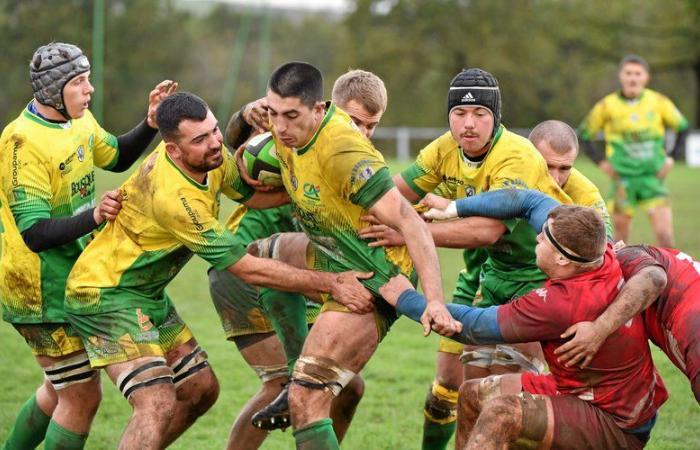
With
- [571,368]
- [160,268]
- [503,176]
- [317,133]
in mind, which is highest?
[317,133]

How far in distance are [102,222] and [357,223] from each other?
4.37 feet

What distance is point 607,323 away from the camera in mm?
4766

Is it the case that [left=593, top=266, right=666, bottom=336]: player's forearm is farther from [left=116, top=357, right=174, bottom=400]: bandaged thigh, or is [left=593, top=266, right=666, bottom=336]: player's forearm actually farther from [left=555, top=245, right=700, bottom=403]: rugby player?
[left=116, top=357, right=174, bottom=400]: bandaged thigh

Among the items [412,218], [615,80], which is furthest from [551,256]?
[615,80]

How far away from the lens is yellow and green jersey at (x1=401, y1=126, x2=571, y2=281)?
5621 mm

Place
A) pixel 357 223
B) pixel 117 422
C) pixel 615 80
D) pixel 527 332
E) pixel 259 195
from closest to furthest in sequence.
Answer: pixel 527 332 → pixel 357 223 → pixel 259 195 → pixel 117 422 → pixel 615 80

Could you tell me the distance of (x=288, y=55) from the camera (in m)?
60.6

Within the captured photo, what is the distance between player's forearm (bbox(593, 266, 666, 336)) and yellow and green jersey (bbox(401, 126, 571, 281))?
2.67 ft

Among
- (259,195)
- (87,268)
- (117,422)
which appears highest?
(259,195)

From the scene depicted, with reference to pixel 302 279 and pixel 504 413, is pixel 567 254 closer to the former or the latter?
pixel 504 413

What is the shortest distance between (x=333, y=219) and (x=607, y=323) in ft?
4.59

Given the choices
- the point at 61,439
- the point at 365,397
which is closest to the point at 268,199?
the point at 61,439

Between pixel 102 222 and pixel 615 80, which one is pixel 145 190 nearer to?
pixel 102 222

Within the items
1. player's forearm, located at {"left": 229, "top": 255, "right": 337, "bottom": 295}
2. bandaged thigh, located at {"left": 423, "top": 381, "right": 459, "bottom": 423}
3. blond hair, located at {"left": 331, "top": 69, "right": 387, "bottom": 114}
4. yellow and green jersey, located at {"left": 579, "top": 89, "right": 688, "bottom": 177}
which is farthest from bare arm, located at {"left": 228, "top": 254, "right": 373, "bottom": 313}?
yellow and green jersey, located at {"left": 579, "top": 89, "right": 688, "bottom": 177}
